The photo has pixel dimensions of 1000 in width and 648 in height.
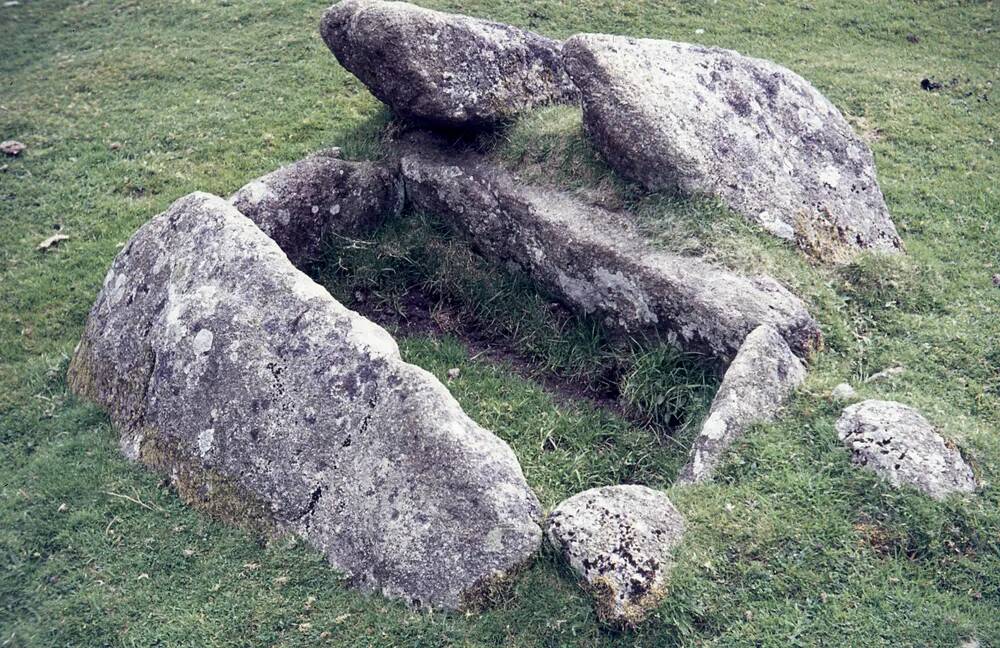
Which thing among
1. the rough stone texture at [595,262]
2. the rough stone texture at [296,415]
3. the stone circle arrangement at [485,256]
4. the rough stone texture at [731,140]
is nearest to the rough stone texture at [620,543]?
the stone circle arrangement at [485,256]

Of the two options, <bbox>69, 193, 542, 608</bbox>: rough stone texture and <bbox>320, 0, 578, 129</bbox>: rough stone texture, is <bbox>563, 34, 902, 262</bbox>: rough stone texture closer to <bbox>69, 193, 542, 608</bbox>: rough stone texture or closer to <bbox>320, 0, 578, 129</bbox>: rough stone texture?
<bbox>320, 0, 578, 129</bbox>: rough stone texture

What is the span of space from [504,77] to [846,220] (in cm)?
350

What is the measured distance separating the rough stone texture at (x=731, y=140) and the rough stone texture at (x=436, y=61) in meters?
1.00

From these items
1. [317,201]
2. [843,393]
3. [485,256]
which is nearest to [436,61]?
[317,201]

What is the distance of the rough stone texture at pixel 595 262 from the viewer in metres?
7.07

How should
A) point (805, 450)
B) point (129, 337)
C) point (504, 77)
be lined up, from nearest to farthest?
1. point (805, 450)
2. point (129, 337)
3. point (504, 77)

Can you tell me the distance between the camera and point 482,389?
778 cm

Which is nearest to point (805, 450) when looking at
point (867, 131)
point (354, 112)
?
point (867, 131)

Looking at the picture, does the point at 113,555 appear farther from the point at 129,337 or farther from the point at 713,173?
the point at 713,173

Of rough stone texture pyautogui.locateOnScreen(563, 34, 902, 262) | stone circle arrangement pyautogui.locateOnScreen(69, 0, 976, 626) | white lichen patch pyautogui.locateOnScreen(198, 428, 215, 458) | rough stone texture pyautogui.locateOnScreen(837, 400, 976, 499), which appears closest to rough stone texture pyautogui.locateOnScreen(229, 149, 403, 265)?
stone circle arrangement pyautogui.locateOnScreen(69, 0, 976, 626)

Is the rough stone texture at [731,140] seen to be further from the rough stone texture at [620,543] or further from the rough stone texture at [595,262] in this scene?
the rough stone texture at [620,543]

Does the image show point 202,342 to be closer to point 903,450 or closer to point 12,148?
point 903,450

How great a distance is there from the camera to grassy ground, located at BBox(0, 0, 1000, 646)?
212 inches

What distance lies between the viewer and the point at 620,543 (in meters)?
5.42
